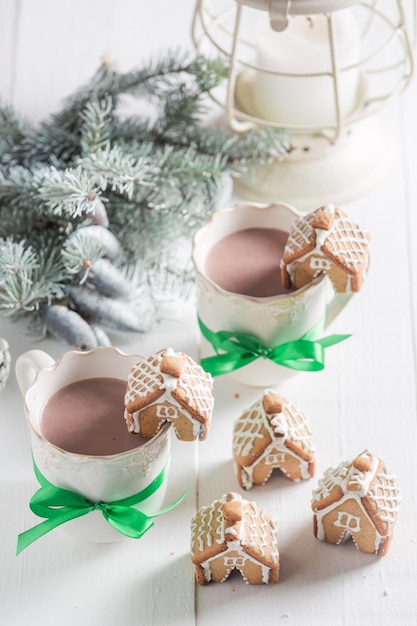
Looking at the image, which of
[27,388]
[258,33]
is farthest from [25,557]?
[258,33]

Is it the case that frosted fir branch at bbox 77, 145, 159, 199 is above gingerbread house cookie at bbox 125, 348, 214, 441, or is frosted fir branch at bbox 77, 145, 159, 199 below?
above

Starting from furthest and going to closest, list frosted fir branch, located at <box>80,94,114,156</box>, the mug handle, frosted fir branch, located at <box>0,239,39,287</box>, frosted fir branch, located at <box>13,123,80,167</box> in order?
frosted fir branch, located at <box>13,123,80,167</box>, frosted fir branch, located at <box>80,94,114,156</box>, frosted fir branch, located at <box>0,239,39,287</box>, the mug handle

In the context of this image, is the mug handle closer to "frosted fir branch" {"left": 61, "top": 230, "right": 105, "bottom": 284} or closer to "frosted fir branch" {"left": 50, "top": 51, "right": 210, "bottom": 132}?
"frosted fir branch" {"left": 61, "top": 230, "right": 105, "bottom": 284}

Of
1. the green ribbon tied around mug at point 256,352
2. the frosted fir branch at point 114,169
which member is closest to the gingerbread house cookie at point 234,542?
the green ribbon tied around mug at point 256,352

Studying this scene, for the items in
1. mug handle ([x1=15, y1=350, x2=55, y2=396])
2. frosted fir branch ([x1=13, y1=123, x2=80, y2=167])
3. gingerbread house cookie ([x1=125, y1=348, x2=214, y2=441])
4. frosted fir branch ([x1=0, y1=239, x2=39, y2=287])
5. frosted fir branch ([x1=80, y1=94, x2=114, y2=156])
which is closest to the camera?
gingerbread house cookie ([x1=125, y1=348, x2=214, y2=441])

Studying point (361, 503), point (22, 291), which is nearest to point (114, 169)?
point (22, 291)

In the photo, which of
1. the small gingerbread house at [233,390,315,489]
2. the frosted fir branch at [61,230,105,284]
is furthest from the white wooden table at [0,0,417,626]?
the frosted fir branch at [61,230,105,284]

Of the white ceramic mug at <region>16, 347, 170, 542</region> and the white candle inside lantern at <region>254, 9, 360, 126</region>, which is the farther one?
the white candle inside lantern at <region>254, 9, 360, 126</region>

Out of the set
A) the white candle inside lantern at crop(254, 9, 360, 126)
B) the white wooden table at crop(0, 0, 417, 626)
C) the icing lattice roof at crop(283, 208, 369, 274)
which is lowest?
the white wooden table at crop(0, 0, 417, 626)

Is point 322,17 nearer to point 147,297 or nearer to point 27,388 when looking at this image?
point 147,297

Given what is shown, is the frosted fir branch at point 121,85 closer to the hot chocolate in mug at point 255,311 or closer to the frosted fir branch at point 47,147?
the frosted fir branch at point 47,147
